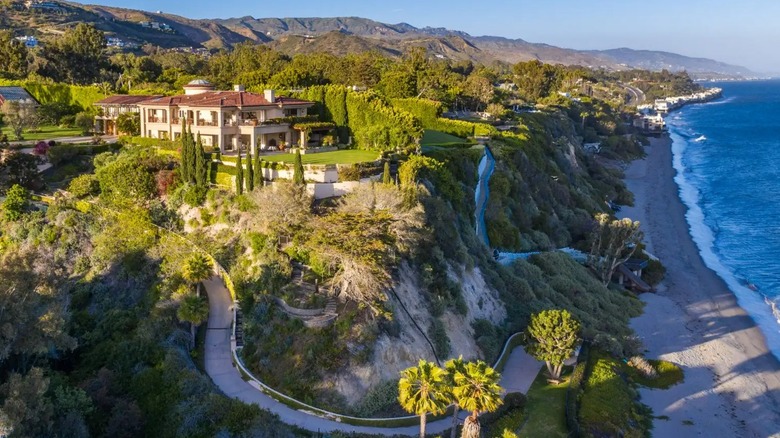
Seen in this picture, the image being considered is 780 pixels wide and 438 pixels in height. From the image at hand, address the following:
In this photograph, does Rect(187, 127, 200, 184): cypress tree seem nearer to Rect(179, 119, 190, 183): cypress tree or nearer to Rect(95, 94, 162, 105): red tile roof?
Rect(179, 119, 190, 183): cypress tree

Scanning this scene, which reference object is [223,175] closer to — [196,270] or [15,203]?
[196,270]

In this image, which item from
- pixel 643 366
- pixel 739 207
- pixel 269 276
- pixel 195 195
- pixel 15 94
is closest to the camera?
pixel 269 276

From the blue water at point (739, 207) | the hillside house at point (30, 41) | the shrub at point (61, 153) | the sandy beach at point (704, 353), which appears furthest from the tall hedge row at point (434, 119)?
the hillside house at point (30, 41)

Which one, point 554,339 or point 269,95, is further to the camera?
point 269,95

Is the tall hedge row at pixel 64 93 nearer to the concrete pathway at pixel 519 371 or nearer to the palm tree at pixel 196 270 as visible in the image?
the palm tree at pixel 196 270

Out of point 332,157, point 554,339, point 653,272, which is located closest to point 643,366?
point 554,339

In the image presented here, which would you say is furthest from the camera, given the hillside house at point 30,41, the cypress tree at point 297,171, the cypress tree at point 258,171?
the hillside house at point 30,41
